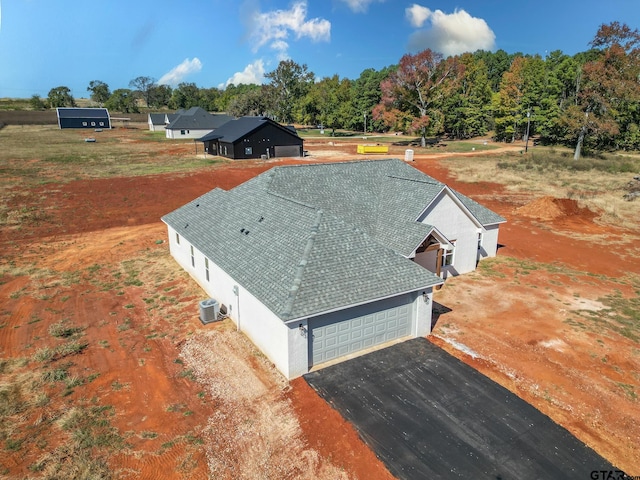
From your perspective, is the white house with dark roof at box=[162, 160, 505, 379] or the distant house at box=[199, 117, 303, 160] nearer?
the white house with dark roof at box=[162, 160, 505, 379]

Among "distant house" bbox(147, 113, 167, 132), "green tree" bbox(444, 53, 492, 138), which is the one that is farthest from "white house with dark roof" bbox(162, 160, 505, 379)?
"distant house" bbox(147, 113, 167, 132)

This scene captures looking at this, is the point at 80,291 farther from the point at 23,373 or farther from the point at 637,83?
the point at 637,83

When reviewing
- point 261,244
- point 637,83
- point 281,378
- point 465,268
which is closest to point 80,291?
point 261,244

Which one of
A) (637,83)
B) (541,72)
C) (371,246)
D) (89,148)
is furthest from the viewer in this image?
(541,72)

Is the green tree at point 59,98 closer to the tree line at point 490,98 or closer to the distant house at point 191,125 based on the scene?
the tree line at point 490,98

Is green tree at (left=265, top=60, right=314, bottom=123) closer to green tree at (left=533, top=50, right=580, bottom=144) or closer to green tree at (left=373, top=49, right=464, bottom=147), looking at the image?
green tree at (left=373, top=49, right=464, bottom=147)

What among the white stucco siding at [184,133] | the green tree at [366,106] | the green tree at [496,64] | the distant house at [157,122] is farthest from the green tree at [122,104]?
the green tree at [496,64]
